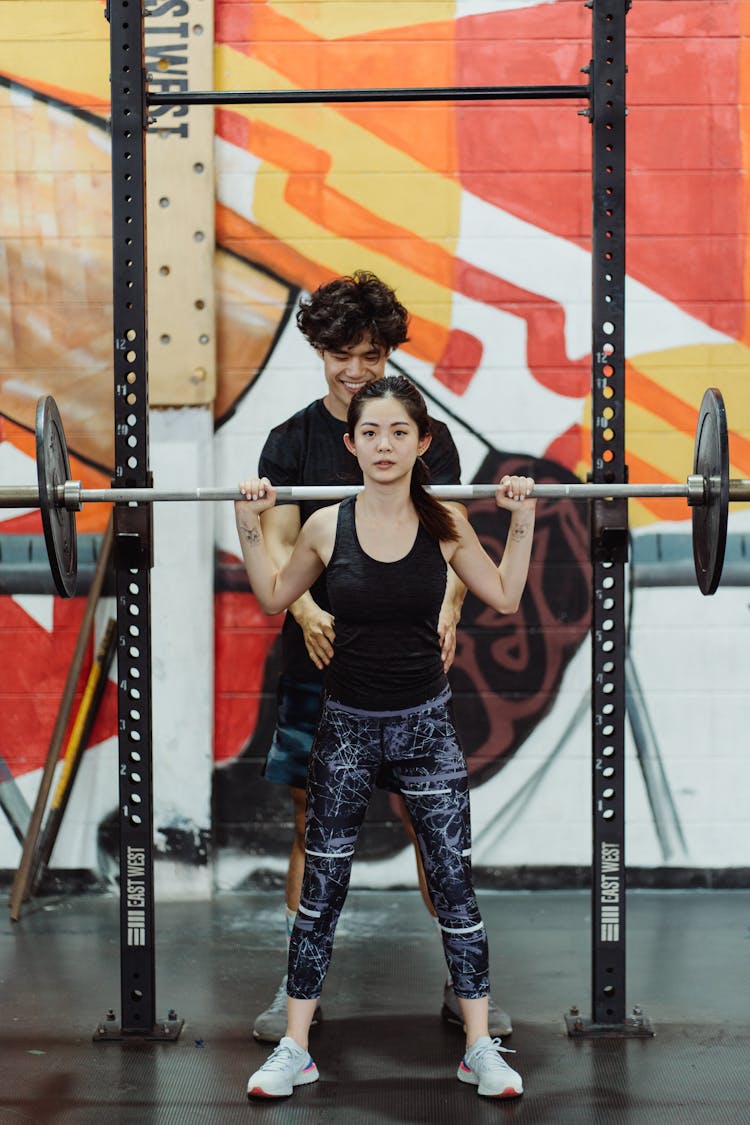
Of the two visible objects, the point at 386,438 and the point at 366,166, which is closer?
the point at 386,438

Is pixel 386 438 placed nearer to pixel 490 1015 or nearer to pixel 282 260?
pixel 490 1015

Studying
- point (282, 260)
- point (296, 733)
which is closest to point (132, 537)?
point (296, 733)

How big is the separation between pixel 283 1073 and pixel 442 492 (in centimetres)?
116

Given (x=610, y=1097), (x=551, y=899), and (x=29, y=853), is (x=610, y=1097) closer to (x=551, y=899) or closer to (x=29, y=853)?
(x=551, y=899)

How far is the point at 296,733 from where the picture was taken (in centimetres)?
294

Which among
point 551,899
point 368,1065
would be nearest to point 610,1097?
point 368,1065

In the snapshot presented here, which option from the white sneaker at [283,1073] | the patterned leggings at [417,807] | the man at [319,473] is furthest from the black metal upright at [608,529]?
the white sneaker at [283,1073]

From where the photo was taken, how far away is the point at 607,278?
9.14 feet

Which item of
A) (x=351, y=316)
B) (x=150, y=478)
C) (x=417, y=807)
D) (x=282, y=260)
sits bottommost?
(x=417, y=807)

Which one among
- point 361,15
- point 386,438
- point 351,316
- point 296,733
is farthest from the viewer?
point 361,15

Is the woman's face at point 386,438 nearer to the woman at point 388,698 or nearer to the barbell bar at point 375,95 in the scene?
the woman at point 388,698

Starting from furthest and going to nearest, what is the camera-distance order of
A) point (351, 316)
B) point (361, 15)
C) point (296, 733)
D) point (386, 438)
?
point (361, 15) < point (296, 733) < point (351, 316) < point (386, 438)

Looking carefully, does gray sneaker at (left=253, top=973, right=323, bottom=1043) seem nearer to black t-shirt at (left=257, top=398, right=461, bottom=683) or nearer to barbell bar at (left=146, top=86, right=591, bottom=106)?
black t-shirt at (left=257, top=398, right=461, bottom=683)

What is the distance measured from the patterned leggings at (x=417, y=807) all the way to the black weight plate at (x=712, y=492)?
2.02 feet
